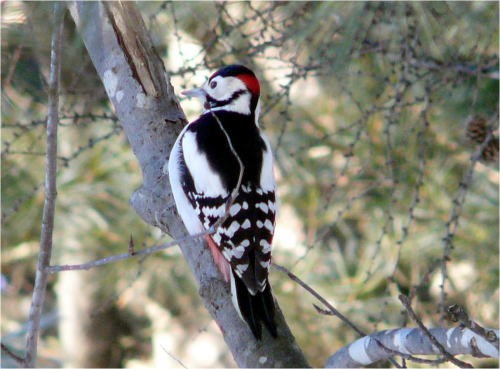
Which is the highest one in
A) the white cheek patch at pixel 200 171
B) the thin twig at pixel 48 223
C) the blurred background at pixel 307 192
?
the thin twig at pixel 48 223

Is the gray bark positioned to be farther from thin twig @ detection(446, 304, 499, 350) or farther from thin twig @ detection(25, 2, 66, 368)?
thin twig @ detection(446, 304, 499, 350)

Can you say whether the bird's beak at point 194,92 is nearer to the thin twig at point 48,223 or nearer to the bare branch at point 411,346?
the thin twig at point 48,223

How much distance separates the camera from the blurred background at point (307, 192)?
2.99m

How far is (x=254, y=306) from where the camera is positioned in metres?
1.97

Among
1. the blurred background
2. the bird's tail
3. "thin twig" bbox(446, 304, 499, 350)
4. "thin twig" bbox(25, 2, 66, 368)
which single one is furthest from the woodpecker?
"thin twig" bbox(446, 304, 499, 350)

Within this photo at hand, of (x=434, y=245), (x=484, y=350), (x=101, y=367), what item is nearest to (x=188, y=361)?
(x=101, y=367)

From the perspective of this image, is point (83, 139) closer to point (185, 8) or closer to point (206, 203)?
point (185, 8)

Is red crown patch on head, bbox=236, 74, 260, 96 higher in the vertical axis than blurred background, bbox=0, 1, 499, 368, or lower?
higher

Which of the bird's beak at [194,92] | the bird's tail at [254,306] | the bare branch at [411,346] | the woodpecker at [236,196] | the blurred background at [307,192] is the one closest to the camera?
the bare branch at [411,346]

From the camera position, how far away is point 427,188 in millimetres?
4492

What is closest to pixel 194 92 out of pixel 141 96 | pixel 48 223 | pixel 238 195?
pixel 141 96

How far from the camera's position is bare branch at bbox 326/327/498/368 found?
1584mm

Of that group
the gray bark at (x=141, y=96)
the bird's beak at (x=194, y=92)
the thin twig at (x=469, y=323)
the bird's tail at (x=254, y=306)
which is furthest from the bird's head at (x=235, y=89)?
the thin twig at (x=469, y=323)

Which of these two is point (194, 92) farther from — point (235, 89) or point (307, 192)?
point (307, 192)
